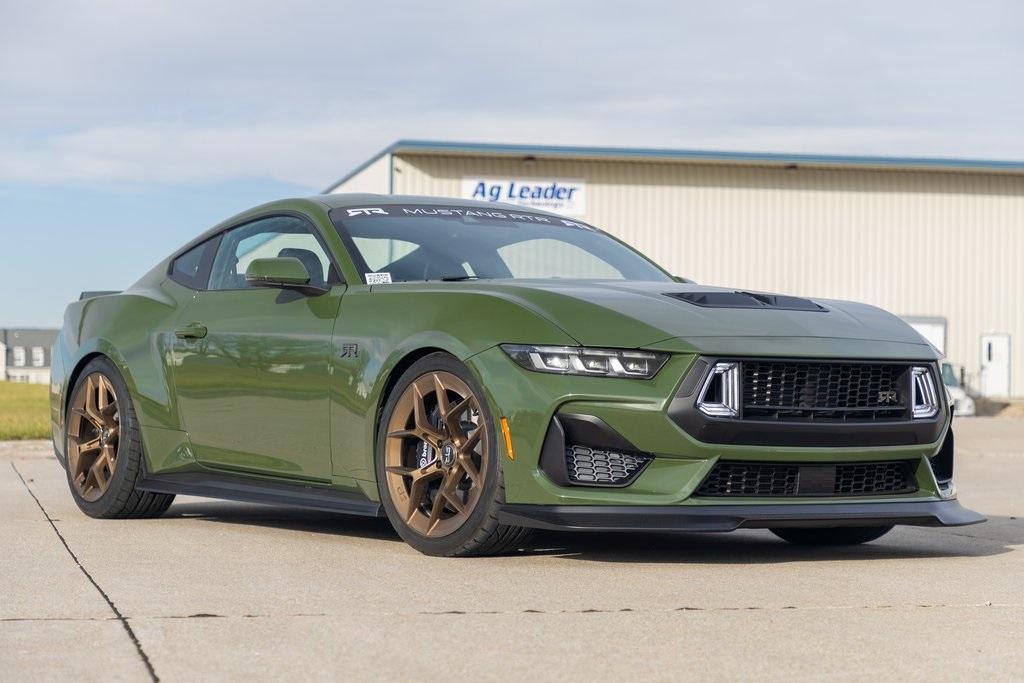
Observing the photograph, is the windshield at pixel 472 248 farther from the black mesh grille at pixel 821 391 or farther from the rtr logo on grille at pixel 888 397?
the rtr logo on grille at pixel 888 397

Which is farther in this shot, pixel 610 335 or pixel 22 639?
pixel 610 335

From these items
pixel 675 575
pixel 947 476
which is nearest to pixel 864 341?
pixel 947 476

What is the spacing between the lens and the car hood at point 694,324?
222 inches

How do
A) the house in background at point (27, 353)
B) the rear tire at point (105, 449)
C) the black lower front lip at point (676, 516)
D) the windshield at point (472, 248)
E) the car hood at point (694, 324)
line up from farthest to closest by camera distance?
Answer: 1. the house in background at point (27, 353)
2. the rear tire at point (105, 449)
3. the windshield at point (472, 248)
4. the car hood at point (694, 324)
5. the black lower front lip at point (676, 516)

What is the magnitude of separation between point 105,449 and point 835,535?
11.5ft

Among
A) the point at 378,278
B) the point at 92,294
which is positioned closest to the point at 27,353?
the point at 92,294

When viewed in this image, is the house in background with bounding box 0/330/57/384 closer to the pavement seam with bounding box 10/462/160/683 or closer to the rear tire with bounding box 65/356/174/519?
the rear tire with bounding box 65/356/174/519

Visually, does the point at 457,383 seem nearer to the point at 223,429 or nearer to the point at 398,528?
the point at 398,528

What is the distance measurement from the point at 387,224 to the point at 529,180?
32112 mm

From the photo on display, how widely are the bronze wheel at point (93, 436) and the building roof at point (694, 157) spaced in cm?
2937

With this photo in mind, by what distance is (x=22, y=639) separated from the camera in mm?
4285

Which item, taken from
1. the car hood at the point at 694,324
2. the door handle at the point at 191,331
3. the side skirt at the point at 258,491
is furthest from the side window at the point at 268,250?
the car hood at the point at 694,324

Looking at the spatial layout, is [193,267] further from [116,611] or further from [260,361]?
[116,611]

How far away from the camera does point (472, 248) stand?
22.5 ft
